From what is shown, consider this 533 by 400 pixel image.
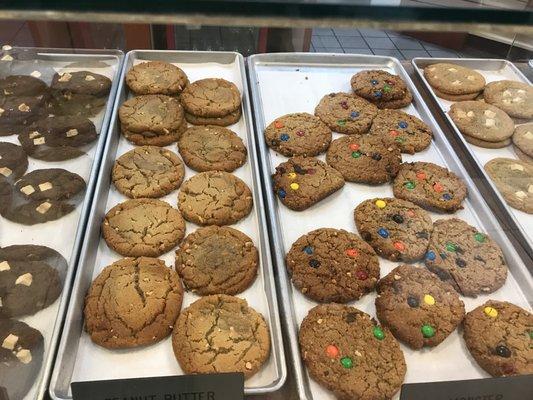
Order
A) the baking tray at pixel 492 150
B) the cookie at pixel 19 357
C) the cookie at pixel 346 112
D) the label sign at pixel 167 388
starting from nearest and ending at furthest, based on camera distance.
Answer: the label sign at pixel 167 388 < the cookie at pixel 19 357 < the baking tray at pixel 492 150 < the cookie at pixel 346 112

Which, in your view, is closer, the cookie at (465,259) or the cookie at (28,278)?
the cookie at (28,278)

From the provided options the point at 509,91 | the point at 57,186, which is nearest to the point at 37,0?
the point at 57,186

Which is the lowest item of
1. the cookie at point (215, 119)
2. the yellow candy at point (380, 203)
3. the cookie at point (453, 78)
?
the yellow candy at point (380, 203)

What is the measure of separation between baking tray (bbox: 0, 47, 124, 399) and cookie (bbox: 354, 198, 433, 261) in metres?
1.13

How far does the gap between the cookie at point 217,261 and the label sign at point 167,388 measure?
0.51m

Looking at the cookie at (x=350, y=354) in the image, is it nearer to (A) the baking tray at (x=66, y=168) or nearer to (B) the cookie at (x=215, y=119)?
(A) the baking tray at (x=66, y=168)

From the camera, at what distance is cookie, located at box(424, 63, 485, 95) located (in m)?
2.68

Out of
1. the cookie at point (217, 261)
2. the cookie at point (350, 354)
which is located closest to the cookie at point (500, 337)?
the cookie at point (350, 354)

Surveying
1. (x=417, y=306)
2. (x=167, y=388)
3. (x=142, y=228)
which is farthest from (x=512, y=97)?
(x=167, y=388)

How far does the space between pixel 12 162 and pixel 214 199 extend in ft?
2.96

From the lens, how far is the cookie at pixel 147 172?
203 centimetres

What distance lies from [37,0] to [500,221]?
6.15ft

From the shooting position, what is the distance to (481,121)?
8.16ft

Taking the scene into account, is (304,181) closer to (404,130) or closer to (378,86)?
(404,130)
